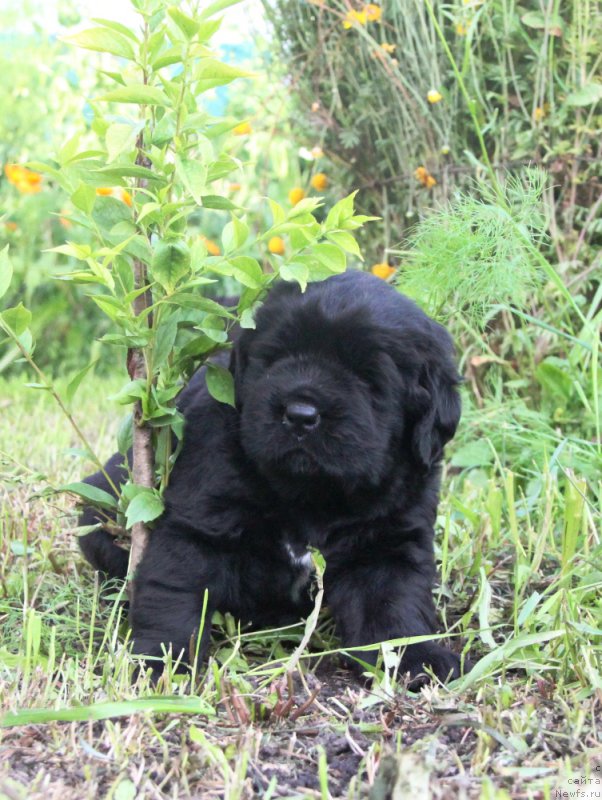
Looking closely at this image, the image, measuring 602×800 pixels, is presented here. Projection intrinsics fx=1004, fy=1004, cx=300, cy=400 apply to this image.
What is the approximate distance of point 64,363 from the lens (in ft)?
19.2

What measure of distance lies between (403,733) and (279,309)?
102 cm

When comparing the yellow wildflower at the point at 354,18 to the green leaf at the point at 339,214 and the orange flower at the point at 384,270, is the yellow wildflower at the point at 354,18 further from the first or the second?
the green leaf at the point at 339,214

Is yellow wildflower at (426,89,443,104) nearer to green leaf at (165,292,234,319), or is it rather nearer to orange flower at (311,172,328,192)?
orange flower at (311,172,328,192)

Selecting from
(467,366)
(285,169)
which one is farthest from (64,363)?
(467,366)

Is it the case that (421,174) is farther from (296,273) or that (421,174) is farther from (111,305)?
(111,305)

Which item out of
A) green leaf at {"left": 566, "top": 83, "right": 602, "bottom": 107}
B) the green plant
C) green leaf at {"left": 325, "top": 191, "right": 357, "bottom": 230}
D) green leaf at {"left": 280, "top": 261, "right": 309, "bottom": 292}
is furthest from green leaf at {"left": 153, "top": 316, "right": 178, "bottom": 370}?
green leaf at {"left": 566, "top": 83, "right": 602, "bottom": 107}

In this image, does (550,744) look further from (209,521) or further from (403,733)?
(209,521)

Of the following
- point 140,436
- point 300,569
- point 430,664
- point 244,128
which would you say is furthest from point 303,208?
point 244,128

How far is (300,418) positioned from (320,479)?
0.17m

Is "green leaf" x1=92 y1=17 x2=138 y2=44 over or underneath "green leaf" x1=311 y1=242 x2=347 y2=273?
over

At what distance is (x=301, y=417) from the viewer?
223 centimetres

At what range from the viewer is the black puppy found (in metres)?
2.29

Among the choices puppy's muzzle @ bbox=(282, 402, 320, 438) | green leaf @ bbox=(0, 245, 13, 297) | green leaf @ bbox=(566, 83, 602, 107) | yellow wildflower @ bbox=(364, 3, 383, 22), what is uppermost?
yellow wildflower @ bbox=(364, 3, 383, 22)

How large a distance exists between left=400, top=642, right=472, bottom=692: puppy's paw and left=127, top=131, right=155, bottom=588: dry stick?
2.33 feet
